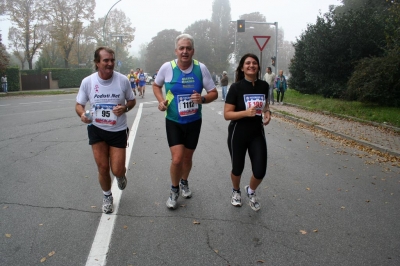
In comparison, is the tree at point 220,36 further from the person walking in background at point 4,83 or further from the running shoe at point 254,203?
the running shoe at point 254,203

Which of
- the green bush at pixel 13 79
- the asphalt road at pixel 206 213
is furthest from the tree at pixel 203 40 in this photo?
the asphalt road at pixel 206 213

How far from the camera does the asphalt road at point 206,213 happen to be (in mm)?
3398

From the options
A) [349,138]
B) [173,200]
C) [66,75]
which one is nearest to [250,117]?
[173,200]

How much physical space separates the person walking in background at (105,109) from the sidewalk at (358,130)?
6115mm

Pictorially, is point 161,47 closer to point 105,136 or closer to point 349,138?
point 349,138

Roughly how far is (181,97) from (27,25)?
1844 inches

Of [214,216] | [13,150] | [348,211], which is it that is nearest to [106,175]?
[214,216]

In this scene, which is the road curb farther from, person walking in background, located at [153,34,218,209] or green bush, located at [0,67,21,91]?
green bush, located at [0,67,21,91]

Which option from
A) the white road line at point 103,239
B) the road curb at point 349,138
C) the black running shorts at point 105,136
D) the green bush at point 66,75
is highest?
the green bush at point 66,75

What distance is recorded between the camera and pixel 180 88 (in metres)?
4.31

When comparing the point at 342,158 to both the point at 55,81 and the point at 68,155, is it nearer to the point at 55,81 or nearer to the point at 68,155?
the point at 68,155

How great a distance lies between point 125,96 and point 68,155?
3679 millimetres

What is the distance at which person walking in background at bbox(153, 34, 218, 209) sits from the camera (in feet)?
14.1

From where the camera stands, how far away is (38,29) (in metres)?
47.1
